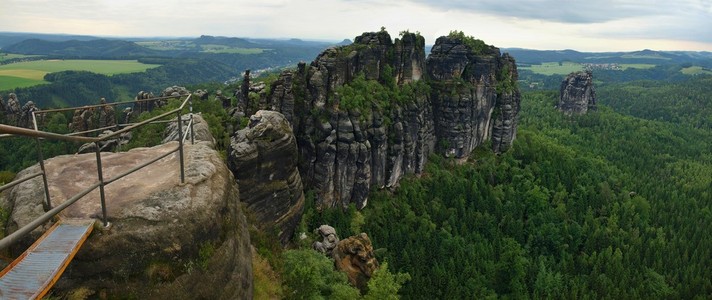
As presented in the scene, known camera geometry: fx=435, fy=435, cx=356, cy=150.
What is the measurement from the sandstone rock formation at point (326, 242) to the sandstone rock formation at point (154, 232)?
100 ft

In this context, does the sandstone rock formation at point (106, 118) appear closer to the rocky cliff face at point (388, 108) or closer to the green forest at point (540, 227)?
the rocky cliff face at point (388, 108)

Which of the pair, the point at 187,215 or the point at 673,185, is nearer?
the point at 187,215

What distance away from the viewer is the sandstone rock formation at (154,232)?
12258mm

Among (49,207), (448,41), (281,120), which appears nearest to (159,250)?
(49,207)

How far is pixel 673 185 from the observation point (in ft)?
325

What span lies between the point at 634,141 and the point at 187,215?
14716cm

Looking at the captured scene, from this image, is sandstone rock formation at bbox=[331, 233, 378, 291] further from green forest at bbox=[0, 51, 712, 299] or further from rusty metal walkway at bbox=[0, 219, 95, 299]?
rusty metal walkway at bbox=[0, 219, 95, 299]

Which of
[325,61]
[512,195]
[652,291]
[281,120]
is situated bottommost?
[652,291]

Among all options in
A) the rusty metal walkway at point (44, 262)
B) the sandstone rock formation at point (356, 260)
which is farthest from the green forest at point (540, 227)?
the rusty metal walkway at point (44, 262)

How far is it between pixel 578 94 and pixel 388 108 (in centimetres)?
11277

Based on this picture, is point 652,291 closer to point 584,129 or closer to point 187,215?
point 187,215

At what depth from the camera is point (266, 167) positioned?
41562mm

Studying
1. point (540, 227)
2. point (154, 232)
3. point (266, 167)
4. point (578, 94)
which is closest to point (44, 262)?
point (154, 232)

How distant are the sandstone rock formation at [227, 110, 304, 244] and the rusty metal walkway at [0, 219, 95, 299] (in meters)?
27.6
